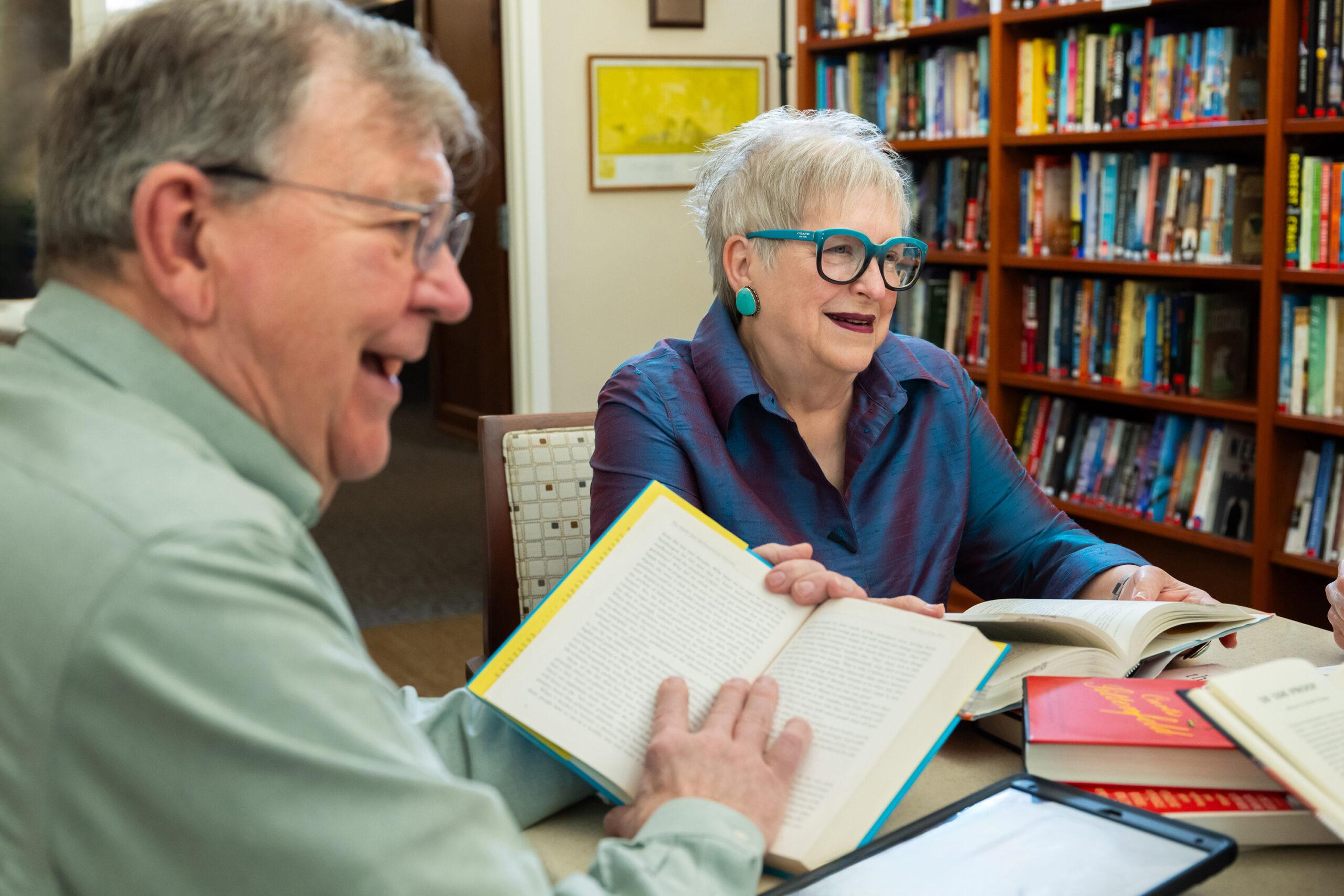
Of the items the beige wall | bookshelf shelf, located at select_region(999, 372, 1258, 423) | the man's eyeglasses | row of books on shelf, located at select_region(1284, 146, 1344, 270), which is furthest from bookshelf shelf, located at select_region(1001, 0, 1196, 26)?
the man's eyeglasses

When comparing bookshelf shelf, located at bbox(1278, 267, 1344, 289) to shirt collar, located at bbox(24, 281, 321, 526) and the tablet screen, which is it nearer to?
the tablet screen

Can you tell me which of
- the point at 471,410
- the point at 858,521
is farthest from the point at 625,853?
the point at 471,410

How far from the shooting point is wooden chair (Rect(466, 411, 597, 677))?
173 cm

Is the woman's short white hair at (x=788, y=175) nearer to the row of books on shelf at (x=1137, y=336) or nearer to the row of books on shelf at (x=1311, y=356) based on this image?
the row of books on shelf at (x=1311, y=356)

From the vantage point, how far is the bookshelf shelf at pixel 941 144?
11.4 feet

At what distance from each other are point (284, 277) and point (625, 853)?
1.32ft

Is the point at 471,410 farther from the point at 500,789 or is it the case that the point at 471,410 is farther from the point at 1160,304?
the point at 500,789

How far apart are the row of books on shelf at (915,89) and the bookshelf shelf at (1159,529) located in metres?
1.08

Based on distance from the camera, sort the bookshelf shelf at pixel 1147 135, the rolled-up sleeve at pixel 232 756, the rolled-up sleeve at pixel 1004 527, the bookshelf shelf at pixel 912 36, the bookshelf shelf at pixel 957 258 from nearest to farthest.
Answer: the rolled-up sleeve at pixel 232 756, the rolled-up sleeve at pixel 1004 527, the bookshelf shelf at pixel 1147 135, the bookshelf shelf at pixel 912 36, the bookshelf shelf at pixel 957 258

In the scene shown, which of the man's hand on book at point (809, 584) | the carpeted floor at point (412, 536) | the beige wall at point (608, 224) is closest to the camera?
the man's hand on book at point (809, 584)

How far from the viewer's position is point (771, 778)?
861 mm

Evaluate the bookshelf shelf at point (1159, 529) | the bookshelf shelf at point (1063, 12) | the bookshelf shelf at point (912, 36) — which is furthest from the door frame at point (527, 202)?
the bookshelf shelf at point (1159, 529)

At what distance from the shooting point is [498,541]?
1.73 m

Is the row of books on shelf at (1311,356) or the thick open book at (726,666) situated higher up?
the row of books on shelf at (1311,356)
